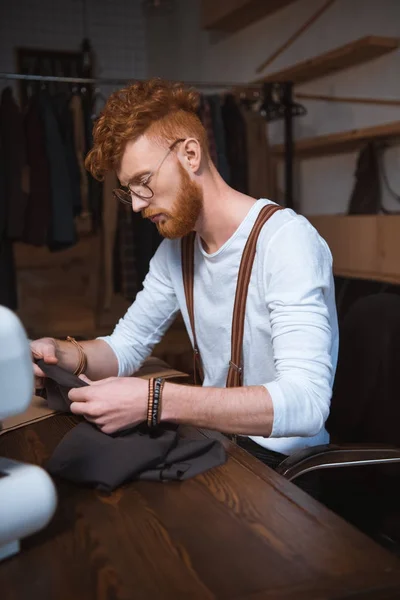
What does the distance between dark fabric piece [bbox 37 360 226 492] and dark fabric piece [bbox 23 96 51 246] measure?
2.93 meters

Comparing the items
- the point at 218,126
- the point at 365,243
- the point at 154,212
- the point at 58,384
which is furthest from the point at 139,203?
the point at 218,126

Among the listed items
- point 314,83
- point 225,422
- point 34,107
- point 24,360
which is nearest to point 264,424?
point 225,422

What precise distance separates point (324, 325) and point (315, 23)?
3423 millimetres

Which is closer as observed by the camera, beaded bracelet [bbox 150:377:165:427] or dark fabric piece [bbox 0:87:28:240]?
beaded bracelet [bbox 150:377:165:427]

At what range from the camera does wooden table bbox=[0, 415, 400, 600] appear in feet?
2.42

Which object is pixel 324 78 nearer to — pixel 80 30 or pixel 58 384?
pixel 80 30

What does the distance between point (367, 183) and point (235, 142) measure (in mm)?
854

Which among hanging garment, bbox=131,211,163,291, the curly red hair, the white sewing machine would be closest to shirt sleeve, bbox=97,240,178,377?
the curly red hair

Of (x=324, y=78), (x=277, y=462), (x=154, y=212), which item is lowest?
(x=277, y=462)

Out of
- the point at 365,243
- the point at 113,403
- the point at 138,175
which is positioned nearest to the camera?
the point at 113,403

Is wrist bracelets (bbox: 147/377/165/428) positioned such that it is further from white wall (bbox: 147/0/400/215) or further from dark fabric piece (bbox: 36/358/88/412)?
white wall (bbox: 147/0/400/215)

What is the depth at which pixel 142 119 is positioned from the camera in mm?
1523

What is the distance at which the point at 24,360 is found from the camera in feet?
2.72

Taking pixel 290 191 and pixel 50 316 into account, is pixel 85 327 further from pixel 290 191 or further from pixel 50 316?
pixel 290 191
